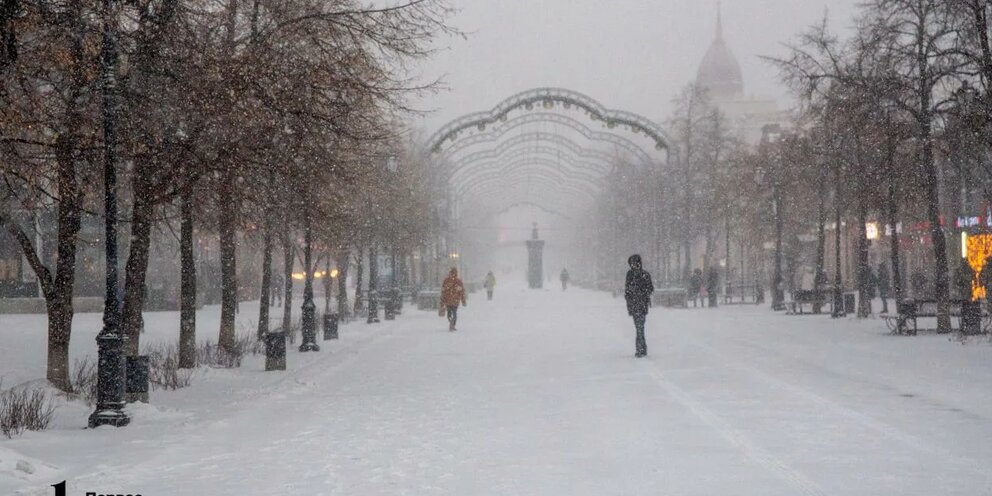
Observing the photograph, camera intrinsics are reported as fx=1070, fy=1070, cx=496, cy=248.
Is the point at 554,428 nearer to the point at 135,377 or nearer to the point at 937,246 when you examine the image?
the point at 135,377

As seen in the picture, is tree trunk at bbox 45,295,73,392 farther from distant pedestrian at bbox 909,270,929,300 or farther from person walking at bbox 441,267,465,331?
distant pedestrian at bbox 909,270,929,300

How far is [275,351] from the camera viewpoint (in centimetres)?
1839

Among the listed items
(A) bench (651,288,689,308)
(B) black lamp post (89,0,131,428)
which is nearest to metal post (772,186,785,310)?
(A) bench (651,288,689,308)

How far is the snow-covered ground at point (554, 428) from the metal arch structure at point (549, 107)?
32.1 m

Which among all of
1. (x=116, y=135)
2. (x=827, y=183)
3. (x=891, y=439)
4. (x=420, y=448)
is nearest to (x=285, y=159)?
(x=116, y=135)

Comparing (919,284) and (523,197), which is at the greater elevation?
(523,197)

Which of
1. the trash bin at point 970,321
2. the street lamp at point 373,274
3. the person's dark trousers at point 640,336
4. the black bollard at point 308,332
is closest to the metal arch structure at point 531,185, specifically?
the street lamp at point 373,274

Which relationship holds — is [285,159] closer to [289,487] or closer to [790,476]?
[289,487]

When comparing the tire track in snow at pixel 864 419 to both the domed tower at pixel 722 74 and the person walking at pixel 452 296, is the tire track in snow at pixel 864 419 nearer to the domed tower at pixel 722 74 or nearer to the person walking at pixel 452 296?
the person walking at pixel 452 296

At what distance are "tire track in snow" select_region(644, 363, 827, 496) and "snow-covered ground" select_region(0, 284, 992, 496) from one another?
0.9 inches

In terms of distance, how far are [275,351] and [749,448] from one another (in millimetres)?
10832

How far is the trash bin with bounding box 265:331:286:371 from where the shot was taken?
18312 millimetres

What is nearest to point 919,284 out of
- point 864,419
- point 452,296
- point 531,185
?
point 452,296

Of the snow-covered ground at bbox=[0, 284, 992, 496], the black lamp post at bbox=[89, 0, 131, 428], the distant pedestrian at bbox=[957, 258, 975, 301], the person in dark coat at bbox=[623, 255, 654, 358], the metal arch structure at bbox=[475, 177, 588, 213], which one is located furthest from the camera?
the metal arch structure at bbox=[475, 177, 588, 213]
